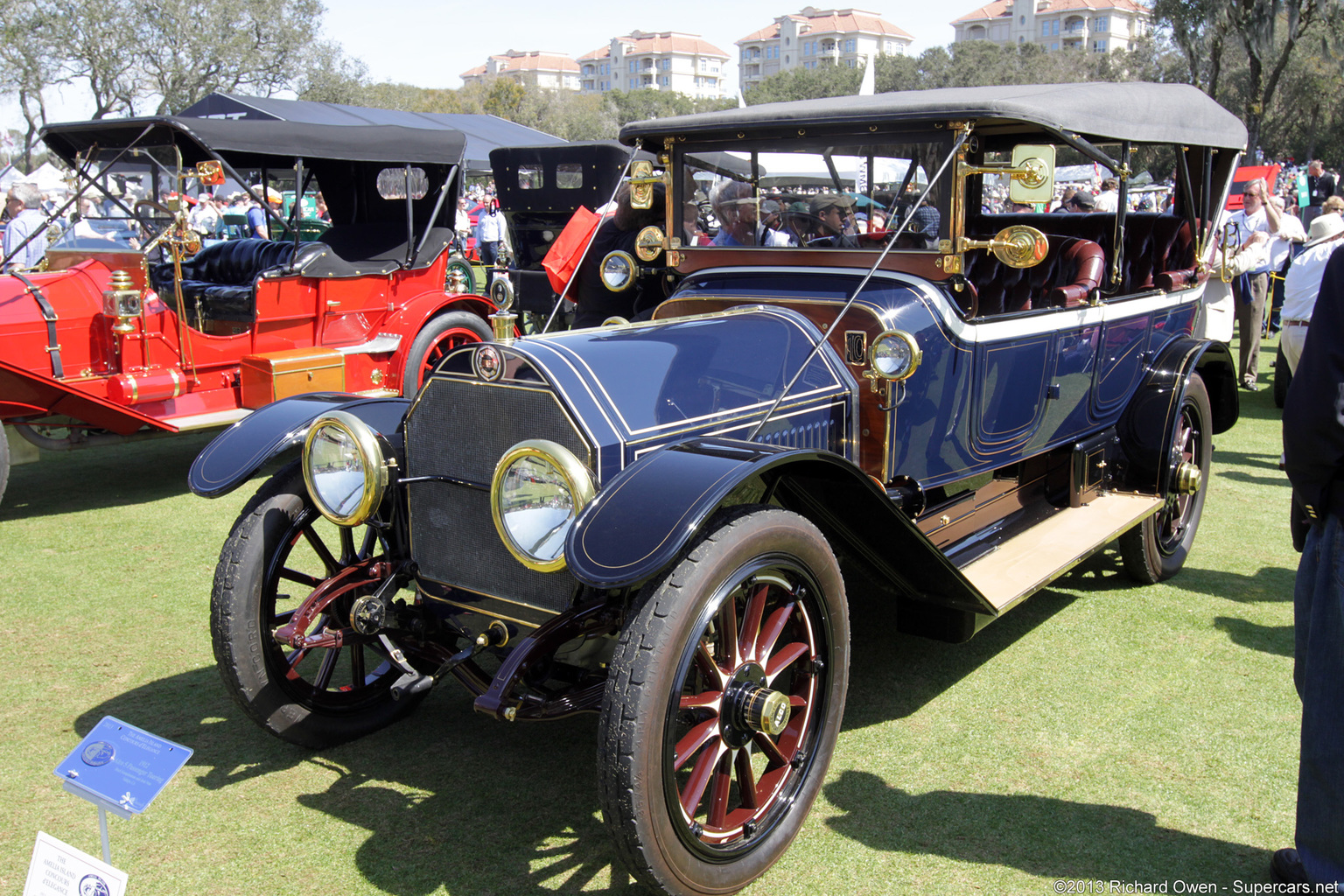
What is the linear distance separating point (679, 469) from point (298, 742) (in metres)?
1.54

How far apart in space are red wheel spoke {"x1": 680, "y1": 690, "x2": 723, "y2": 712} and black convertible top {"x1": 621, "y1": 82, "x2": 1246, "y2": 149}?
1981mm

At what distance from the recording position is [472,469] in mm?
2758

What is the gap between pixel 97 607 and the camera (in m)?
4.25

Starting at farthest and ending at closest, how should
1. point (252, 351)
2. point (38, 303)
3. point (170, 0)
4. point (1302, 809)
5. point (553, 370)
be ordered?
point (170, 0), point (252, 351), point (38, 303), point (553, 370), point (1302, 809)

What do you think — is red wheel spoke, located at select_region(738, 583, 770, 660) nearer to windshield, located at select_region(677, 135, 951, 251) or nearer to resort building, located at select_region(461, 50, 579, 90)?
windshield, located at select_region(677, 135, 951, 251)

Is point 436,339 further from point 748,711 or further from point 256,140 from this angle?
point 748,711

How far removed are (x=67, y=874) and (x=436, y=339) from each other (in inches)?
232

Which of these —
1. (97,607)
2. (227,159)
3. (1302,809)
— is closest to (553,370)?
(1302,809)

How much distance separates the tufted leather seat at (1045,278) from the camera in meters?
4.10

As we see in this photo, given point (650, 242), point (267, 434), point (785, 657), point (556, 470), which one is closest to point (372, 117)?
point (650, 242)

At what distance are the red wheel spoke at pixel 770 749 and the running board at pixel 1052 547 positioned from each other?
86 cm

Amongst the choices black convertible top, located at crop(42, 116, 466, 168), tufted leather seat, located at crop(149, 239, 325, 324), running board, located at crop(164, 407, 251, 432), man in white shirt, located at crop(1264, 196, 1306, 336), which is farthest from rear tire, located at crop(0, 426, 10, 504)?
man in white shirt, located at crop(1264, 196, 1306, 336)

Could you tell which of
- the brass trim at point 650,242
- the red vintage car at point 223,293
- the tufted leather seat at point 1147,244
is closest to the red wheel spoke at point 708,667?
the brass trim at point 650,242

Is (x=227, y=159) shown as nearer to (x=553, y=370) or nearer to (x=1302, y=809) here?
(x=553, y=370)
